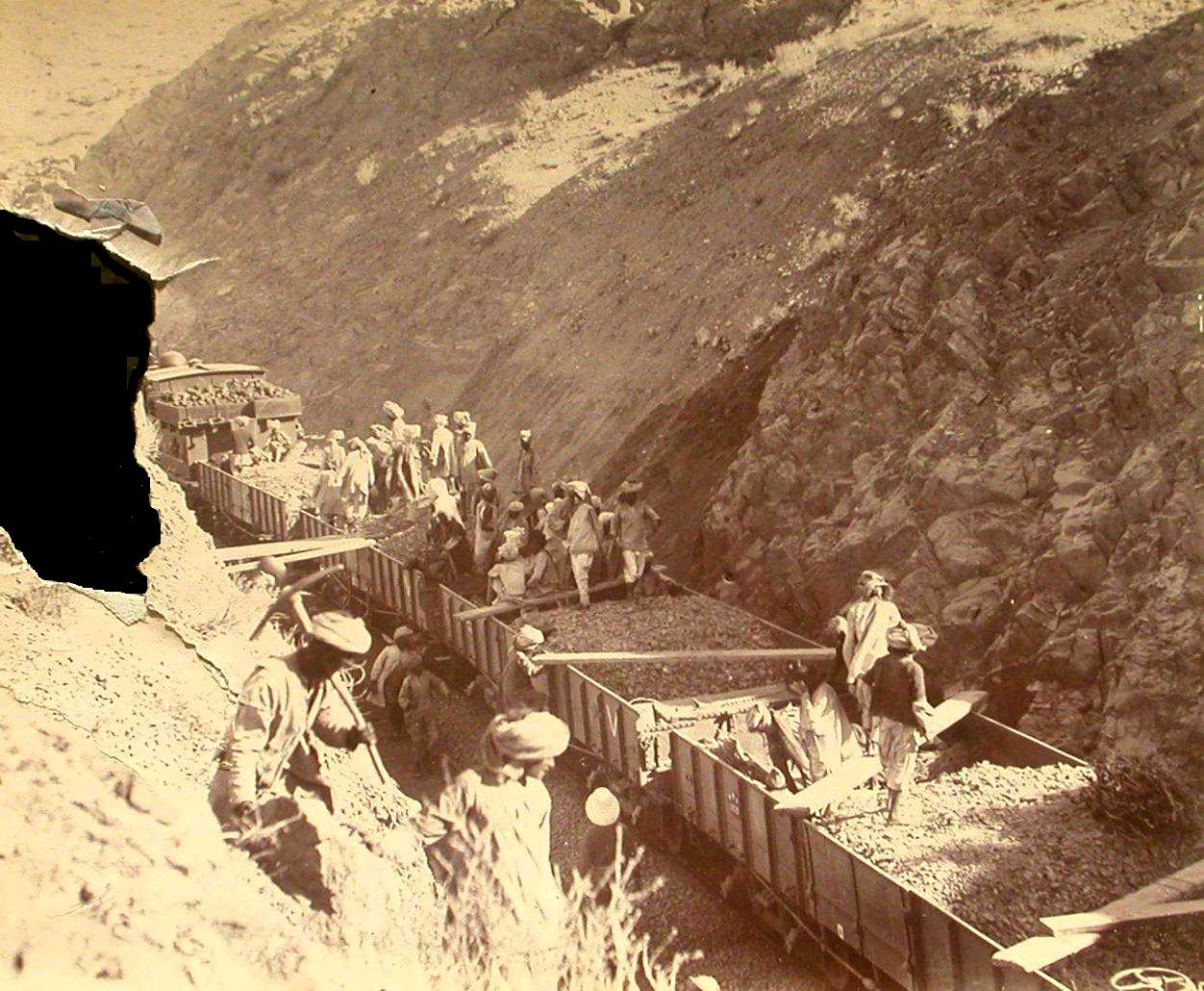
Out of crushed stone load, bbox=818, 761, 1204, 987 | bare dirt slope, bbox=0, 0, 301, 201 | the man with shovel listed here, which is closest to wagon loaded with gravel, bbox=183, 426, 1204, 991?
crushed stone load, bbox=818, 761, 1204, 987

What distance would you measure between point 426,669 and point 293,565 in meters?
0.76

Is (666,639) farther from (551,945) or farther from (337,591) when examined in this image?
(337,591)

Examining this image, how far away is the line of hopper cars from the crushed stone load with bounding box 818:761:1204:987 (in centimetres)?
15

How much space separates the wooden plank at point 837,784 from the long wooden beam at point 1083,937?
2.81 feet

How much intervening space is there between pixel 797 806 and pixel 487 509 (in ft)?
6.84

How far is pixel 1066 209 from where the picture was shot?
5113 millimetres

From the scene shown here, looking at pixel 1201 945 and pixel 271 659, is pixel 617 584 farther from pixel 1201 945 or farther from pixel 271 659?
pixel 1201 945

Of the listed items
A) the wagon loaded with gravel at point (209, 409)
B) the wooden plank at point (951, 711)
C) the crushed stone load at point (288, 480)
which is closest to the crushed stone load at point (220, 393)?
the wagon loaded with gravel at point (209, 409)

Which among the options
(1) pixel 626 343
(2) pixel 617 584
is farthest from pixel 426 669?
(1) pixel 626 343

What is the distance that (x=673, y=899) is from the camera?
4848 mm

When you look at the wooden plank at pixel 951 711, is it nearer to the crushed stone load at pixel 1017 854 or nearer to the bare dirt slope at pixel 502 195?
the crushed stone load at pixel 1017 854

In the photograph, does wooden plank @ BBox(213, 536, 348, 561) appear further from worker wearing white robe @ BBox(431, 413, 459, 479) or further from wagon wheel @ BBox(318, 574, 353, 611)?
worker wearing white robe @ BBox(431, 413, 459, 479)

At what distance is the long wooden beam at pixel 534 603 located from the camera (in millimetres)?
5492

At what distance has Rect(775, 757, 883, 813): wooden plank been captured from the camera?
181 inches
